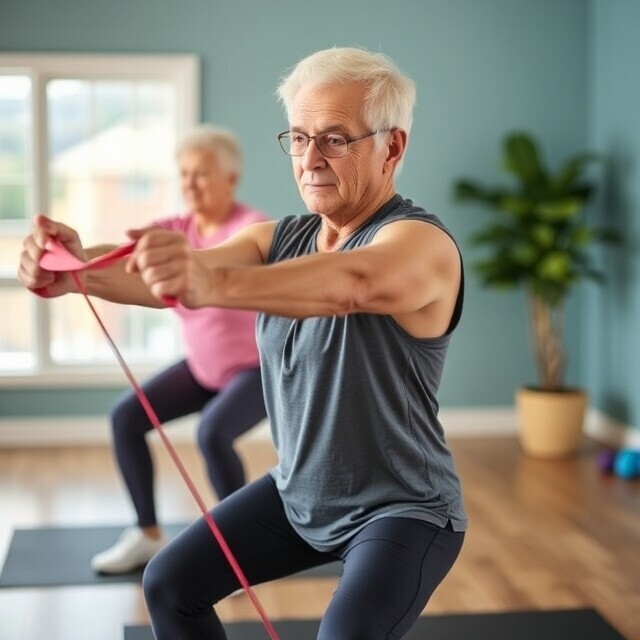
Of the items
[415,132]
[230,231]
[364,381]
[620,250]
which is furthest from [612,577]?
[415,132]

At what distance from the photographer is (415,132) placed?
575cm

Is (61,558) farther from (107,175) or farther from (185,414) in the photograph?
(107,175)

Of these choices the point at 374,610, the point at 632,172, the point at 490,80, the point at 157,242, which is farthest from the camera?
the point at 490,80

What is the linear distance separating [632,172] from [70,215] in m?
2.80

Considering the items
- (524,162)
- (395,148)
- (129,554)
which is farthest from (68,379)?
(395,148)

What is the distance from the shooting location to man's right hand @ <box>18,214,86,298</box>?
1901 mm

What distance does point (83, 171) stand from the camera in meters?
5.68

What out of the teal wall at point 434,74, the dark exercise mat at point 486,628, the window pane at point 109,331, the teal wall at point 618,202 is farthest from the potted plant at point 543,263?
the dark exercise mat at point 486,628

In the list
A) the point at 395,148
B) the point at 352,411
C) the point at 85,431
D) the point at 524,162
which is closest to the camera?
the point at 352,411

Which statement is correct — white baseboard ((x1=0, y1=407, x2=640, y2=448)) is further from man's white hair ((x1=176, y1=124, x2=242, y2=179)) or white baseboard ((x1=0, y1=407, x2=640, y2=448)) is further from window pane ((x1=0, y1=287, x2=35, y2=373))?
man's white hair ((x1=176, y1=124, x2=242, y2=179))

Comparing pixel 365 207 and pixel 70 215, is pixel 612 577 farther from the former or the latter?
pixel 70 215

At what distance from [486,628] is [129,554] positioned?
3.95 ft

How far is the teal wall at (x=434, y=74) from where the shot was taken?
5.54 metres

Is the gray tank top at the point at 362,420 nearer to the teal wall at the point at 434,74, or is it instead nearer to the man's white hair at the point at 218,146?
the man's white hair at the point at 218,146
